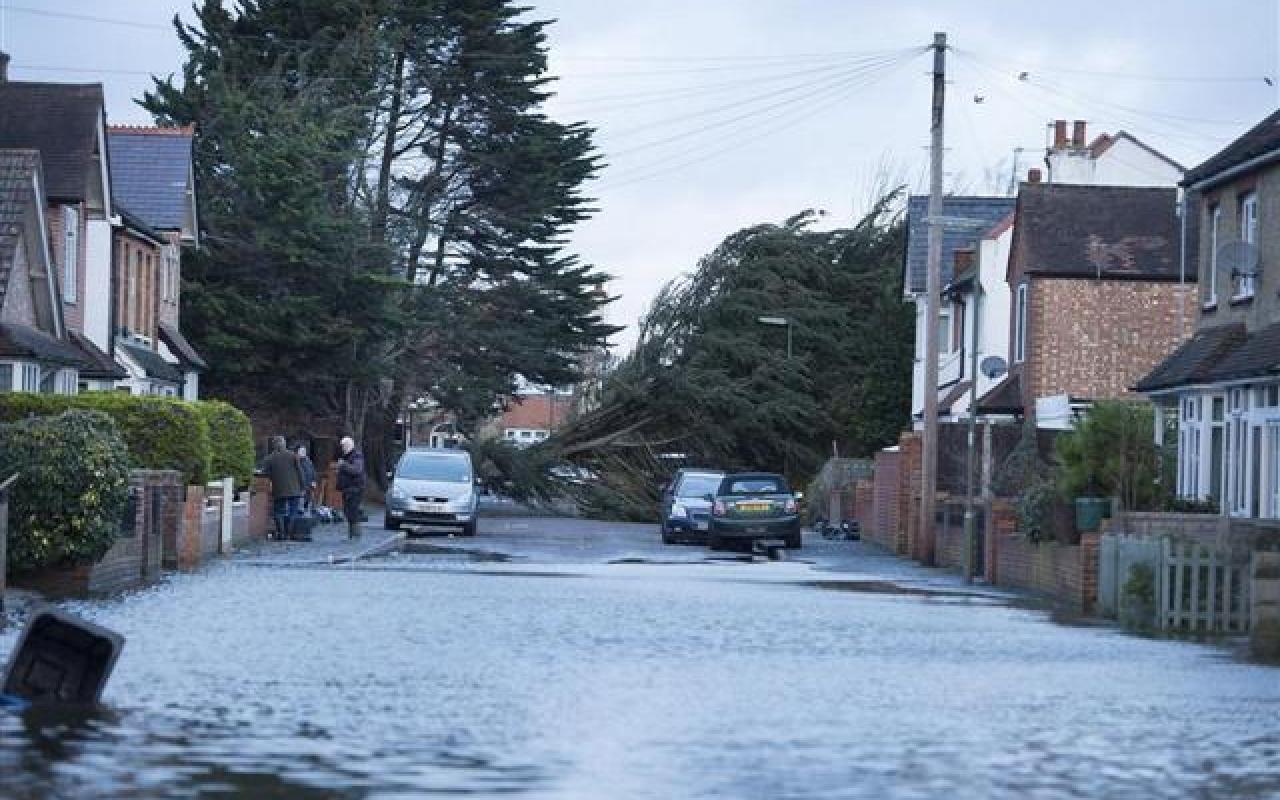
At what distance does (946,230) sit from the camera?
6894cm

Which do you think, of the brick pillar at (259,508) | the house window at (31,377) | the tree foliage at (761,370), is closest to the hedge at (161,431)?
the house window at (31,377)

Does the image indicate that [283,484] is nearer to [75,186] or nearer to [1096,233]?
[75,186]

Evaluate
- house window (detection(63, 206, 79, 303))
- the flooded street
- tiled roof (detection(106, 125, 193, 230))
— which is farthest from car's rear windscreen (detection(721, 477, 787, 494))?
the flooded street

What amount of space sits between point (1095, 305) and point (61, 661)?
132 feet

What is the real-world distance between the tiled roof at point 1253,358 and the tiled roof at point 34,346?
19.0 meters

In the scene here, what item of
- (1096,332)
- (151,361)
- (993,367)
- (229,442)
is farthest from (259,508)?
(1096,332)

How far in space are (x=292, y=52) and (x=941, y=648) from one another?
48555 millimetres

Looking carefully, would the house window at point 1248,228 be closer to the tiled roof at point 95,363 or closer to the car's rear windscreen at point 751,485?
the car's rear windscreen at point 751,485

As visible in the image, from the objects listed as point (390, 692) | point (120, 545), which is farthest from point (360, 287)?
point (390, 692)

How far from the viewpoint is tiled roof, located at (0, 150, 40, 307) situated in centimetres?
4106

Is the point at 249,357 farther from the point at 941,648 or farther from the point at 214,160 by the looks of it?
the point at 941,648

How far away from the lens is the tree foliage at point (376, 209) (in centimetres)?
6031

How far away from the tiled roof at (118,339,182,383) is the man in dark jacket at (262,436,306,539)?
10.2 meters

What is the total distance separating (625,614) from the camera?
2533cm
